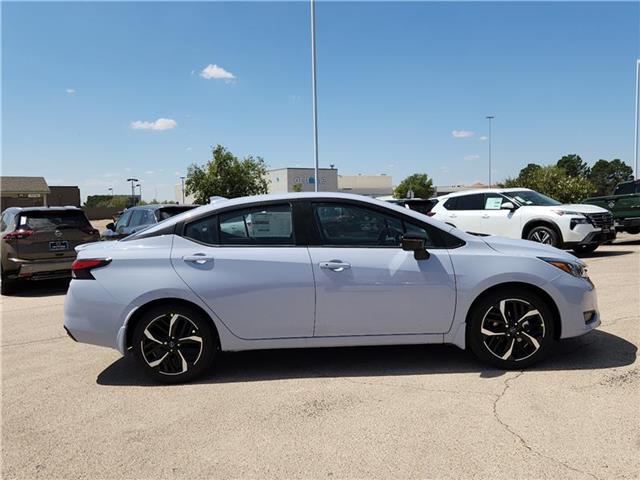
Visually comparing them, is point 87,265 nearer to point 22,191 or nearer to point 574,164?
point 22,191

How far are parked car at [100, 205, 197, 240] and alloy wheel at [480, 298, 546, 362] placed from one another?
6.79m

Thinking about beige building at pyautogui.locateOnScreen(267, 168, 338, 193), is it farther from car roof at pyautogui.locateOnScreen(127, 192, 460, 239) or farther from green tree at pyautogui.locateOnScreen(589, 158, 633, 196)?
car roof at pyautogui.locateOnScreen(127, 192, 460, 239)

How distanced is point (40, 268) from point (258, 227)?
6519 mm

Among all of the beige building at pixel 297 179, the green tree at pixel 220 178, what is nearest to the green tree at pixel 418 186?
the beige building at pixel 297 179

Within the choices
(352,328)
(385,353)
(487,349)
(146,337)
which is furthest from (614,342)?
(146,337)

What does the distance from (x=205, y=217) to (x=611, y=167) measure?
12283cm

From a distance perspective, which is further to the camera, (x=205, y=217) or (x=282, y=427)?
(x=205, y=217)

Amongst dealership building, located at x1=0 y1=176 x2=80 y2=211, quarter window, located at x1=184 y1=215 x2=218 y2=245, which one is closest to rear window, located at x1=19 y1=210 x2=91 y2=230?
quarter window, located at x1=184 y1=215 x2=218 y2=245

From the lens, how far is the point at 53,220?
9.33 m

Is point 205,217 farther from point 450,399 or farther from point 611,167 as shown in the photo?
point 611,167

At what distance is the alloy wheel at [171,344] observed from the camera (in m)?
4.11

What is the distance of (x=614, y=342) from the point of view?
4871 millimetres

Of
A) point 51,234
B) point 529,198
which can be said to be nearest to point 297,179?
point 529,198

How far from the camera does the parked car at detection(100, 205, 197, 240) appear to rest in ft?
32.0
